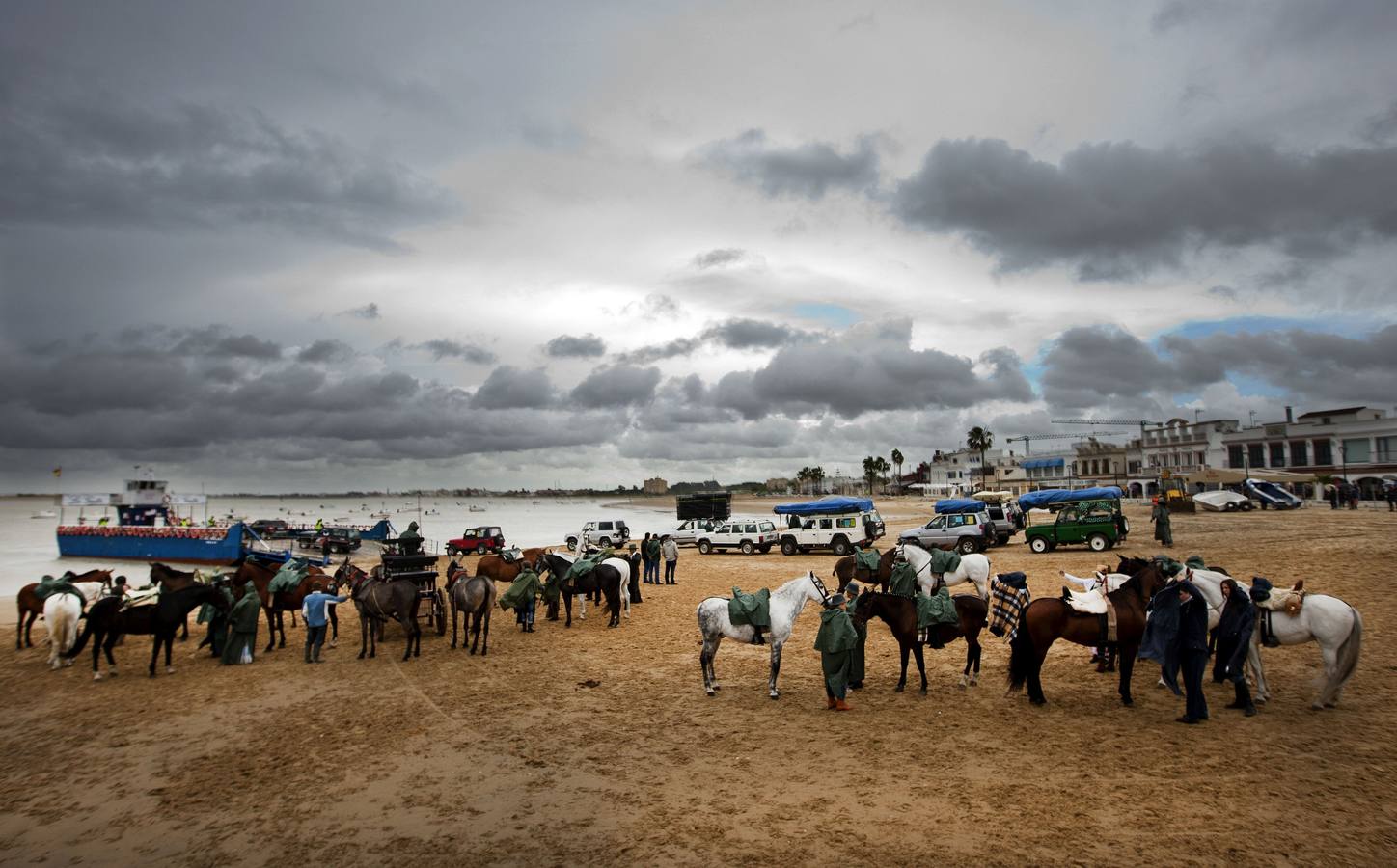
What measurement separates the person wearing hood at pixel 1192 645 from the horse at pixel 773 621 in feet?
14.7

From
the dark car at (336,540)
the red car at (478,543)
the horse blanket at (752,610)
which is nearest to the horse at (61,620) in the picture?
the horse blanket at (752,610)

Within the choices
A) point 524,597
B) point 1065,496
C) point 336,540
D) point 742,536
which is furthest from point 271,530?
point 1065,496

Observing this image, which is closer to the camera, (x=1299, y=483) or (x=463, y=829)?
(x=463, y=829)

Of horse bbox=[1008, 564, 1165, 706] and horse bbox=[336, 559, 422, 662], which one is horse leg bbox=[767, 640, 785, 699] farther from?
horse bbox=[336, 559, 422, 662]

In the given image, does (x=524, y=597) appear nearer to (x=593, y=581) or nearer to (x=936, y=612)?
(x=593, y=581)

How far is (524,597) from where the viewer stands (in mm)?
15016

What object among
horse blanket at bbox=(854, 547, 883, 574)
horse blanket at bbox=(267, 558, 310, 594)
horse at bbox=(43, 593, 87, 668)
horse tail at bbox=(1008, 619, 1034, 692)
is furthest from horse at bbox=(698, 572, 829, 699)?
horse at bbox=(43, 593, 87, 668)

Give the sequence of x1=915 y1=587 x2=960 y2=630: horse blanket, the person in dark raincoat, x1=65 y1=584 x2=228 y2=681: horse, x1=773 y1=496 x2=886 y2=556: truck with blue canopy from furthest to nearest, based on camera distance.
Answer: x1=773 y1=496 x2=886 y2=556: truck with blue canopy < the person in dark raincoat < x1=65 y1=584 x2=228 y2=681: horse < x1=915 y1=587 x2=960 y2=630: horse blanket

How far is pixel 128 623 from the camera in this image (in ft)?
38.8

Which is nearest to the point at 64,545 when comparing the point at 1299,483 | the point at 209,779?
the point at 209,779

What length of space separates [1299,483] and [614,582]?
208 feet

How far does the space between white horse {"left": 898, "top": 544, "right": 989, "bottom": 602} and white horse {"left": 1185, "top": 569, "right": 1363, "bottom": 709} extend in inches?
229

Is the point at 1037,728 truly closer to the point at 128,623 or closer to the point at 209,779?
the point at 209,779

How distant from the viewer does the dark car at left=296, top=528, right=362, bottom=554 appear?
1677 inches
